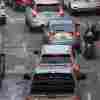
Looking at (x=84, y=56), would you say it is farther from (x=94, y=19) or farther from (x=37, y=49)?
(x=94, y=19)

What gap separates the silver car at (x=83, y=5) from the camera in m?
41.4

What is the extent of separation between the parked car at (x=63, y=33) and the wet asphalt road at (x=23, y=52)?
101cm

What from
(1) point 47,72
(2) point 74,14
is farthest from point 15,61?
(2) point 74,14

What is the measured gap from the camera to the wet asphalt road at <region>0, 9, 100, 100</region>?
2645 centimetres

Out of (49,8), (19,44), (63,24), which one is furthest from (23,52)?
(49,8)

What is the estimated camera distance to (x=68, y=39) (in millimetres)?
30297

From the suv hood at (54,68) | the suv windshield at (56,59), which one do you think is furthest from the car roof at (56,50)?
the suv hood at (54,68)

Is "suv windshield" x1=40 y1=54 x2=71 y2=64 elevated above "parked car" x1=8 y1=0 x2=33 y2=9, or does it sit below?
above

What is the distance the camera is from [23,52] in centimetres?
3200

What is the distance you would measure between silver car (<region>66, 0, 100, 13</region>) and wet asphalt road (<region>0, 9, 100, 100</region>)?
658 millimetres

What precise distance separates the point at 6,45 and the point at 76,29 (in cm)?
428

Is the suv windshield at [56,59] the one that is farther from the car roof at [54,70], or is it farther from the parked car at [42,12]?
the parked car at [42,12]

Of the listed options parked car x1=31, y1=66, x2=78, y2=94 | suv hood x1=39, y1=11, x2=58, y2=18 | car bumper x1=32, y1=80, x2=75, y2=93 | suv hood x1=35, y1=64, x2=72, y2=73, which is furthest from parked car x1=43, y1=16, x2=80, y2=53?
car bumper x1=32, y1=80, x2=75, y2=93

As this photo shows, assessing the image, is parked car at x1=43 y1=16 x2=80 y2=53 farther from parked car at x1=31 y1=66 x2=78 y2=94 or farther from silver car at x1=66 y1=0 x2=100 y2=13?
silver car at x1=66 y1=0 x2=100 y2=13
